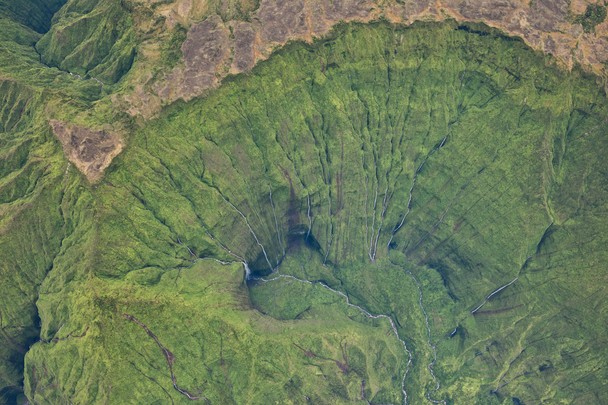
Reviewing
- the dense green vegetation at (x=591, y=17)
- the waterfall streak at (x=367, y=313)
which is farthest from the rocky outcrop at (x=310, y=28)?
the waterfall streak at (x=367, y=313)

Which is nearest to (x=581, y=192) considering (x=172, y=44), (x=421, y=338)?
(x=421, y=338)

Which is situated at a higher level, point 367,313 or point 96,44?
point 96,44

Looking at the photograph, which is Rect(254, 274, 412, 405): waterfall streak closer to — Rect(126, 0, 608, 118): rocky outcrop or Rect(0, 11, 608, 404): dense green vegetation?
Rect(0, 11, 608, 404): dense green vegetation

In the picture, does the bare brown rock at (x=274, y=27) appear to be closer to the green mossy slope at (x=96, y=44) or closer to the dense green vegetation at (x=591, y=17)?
the dense green vegetation at (x=591, y=17)

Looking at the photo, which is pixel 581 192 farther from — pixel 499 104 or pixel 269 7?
pixel 269 7

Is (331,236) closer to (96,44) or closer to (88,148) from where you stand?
(88,148)

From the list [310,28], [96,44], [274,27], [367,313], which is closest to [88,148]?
[96,44]

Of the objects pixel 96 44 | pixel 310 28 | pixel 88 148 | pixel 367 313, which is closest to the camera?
pixel 88 148
